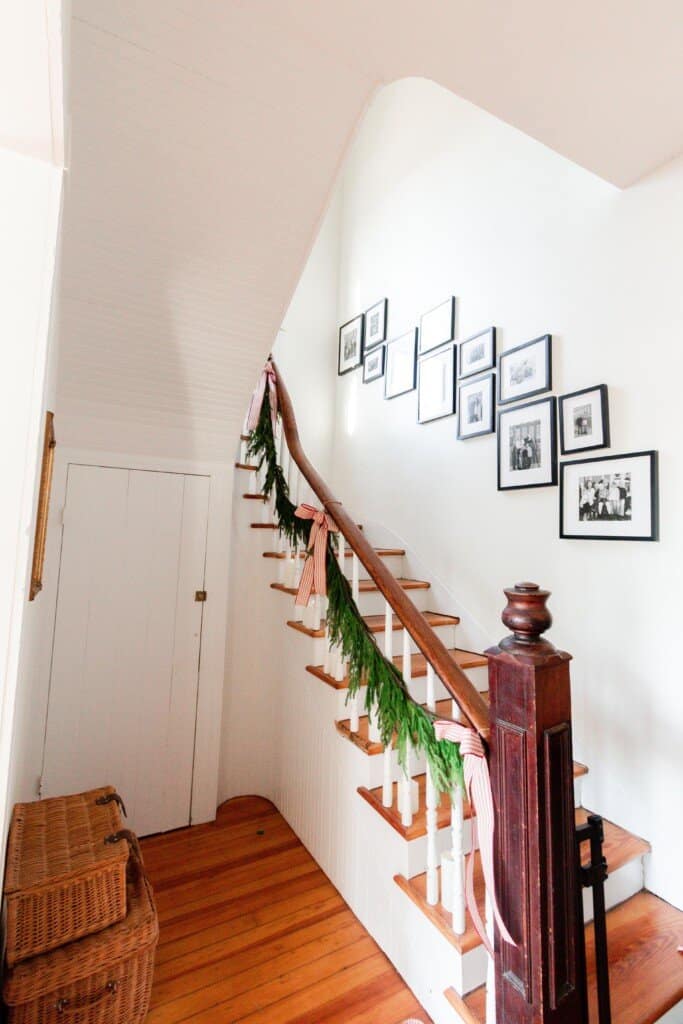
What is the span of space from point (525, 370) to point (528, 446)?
0.36m

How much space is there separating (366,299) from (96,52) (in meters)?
2.37

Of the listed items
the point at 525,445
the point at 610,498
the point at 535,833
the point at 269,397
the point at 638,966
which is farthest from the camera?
the point at 269,397

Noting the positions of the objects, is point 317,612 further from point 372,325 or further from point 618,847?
point 372,325

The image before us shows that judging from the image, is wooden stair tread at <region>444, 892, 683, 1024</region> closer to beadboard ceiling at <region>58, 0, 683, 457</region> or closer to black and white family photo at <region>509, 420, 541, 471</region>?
black and white family photo at <region>509, 420, 541, 471</region>

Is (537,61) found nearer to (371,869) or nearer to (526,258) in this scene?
(526,258)

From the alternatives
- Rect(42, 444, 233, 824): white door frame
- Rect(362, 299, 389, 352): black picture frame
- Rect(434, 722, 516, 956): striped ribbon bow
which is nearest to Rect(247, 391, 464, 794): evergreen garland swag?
Rect(434, 722, 516, 956): striped ribbon bow

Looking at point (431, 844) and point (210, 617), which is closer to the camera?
point (431, 844)

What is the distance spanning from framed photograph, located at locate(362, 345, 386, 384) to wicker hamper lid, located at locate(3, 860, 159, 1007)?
2.95m

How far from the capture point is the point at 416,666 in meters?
2.02

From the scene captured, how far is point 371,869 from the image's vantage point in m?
1.65

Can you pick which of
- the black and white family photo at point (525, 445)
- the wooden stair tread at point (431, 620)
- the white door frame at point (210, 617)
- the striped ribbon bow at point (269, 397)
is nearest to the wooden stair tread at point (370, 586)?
the wooden stair tread at point (431, 620)

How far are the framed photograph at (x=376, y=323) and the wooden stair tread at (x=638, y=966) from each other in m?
3.10

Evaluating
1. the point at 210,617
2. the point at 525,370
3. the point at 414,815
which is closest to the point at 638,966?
the point at 414,815

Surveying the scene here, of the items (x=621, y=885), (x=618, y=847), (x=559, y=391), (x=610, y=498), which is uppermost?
(x=559, y=391)
